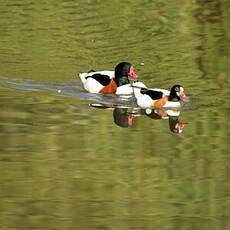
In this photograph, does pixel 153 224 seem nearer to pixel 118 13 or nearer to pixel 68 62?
pixel 68 62

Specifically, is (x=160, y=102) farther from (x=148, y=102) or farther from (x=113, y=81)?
(x=113, y=81)

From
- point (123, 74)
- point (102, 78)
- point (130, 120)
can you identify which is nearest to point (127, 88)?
point (123, 74)

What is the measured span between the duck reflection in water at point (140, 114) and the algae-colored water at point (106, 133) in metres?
0.09

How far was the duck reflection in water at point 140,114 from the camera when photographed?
1013cm

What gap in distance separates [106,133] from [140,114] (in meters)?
1.04

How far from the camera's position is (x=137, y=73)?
12680 millimetres

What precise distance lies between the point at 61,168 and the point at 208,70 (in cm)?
479

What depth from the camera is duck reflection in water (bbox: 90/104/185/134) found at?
10.1m

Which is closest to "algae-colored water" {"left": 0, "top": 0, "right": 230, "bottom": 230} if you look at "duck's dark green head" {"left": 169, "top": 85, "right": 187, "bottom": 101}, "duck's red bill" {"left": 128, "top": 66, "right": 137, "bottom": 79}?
"duck's dark green head" {"left": 169, "top": 85, "right": 187, "bottom": 101}

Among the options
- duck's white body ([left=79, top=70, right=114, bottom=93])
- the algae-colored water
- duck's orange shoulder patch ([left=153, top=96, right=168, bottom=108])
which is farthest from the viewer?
duck's white body ([left=79, top=70, right=114, bottom=93])

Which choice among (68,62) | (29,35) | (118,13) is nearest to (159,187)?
(68,62)

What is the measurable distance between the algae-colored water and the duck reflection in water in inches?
3.5

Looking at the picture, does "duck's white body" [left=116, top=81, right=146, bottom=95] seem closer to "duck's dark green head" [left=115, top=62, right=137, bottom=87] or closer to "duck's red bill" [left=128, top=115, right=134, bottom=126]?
"duck's dark green head" [left=115, top=62, right=137, bottom=87]

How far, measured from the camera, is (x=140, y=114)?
1070 cm
